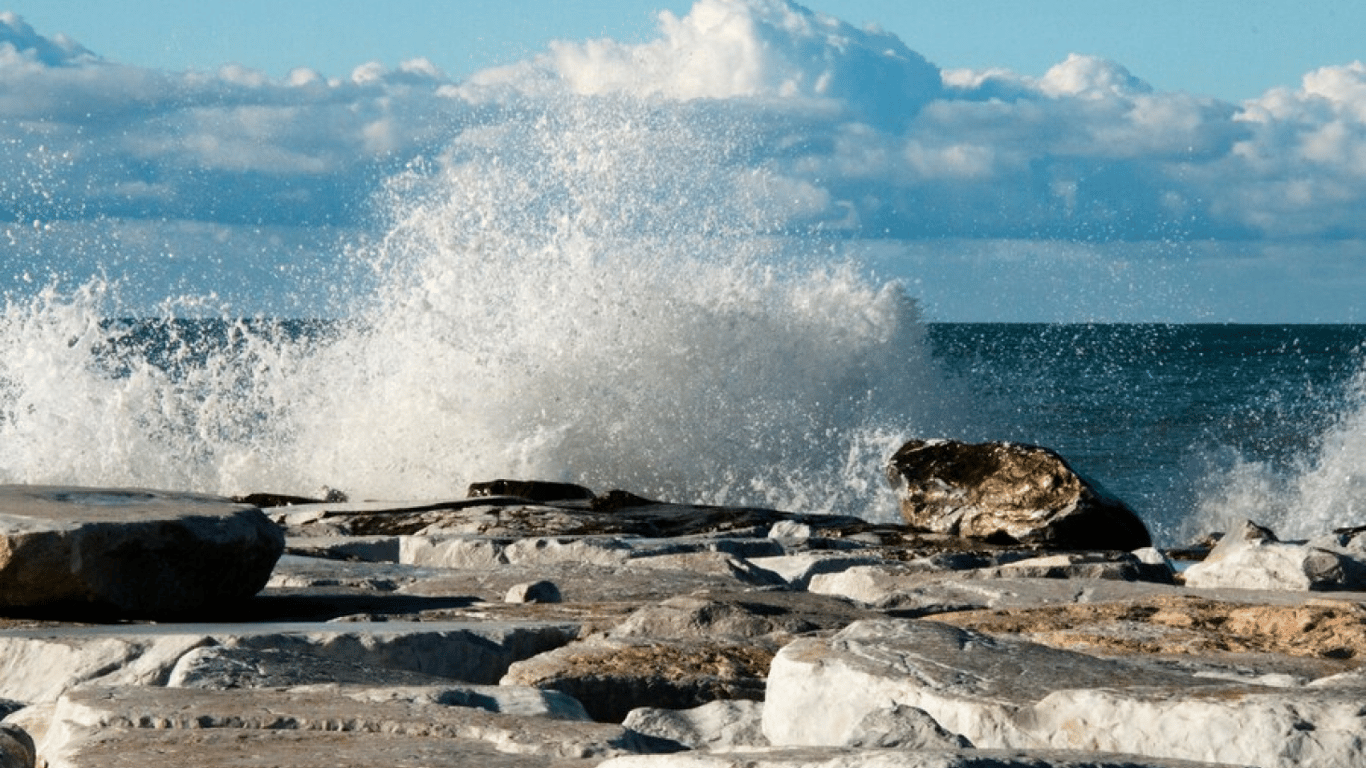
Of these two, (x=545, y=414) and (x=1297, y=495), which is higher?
(x=545, y=414)

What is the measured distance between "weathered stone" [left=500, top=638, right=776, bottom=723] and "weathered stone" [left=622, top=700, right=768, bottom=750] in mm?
231

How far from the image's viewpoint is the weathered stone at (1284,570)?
6117 millimetres

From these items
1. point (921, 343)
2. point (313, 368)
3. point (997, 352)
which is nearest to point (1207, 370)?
point (997, 352)

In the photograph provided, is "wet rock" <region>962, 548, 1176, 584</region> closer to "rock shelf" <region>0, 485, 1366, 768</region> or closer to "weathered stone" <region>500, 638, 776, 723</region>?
"rock shelf" <region>0, 485, 1366, 768</region>

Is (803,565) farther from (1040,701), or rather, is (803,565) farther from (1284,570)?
(1040,701)

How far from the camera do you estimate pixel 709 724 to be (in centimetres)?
332

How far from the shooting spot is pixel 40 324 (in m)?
15.7

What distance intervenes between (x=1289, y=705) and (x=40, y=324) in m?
14.5

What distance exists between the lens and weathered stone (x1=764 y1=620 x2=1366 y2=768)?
2545 mm

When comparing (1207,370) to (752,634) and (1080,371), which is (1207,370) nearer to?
(1080,371)

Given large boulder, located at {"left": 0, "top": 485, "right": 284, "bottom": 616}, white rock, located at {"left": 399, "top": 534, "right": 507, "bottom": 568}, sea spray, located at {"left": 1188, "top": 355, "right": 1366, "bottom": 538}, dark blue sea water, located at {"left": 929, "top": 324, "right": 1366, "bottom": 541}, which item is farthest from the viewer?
dark blue sea water, located at {"left": 929, "top": 324, "right": 1366, "bottom": 541}

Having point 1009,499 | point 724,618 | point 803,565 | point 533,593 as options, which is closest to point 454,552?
point 803,565

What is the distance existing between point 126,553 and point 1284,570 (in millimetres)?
3641

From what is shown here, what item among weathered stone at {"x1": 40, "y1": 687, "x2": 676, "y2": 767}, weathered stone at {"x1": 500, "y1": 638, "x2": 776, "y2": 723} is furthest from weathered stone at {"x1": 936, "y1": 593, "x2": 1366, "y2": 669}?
weathered stone at {"x1": 40, "y1": 687, "x2": 676, "y2": 767}
